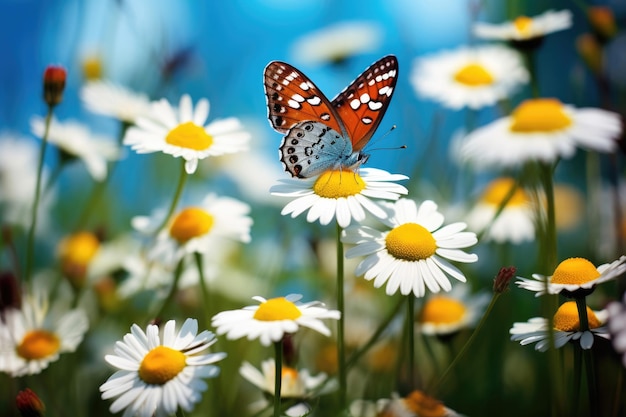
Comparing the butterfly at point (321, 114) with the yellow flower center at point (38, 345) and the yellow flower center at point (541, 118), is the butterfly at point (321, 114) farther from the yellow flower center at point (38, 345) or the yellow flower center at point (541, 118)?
the yellow flower center at point (38, 345)

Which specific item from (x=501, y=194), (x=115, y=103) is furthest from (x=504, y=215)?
(x=115, y=103)

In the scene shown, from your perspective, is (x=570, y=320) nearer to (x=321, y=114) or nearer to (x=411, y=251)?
(x=411, y=251)

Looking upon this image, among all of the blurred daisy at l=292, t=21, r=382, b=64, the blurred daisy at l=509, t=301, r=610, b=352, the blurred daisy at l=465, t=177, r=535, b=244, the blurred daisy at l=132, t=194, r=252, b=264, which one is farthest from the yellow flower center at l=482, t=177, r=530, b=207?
the blurred daisy at l=509, t=301, r=610, b=352

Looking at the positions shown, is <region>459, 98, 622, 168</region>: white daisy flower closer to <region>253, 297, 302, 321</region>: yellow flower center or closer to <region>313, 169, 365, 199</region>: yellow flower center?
<region>313, 169, 365, 199</region>: yellow flower center

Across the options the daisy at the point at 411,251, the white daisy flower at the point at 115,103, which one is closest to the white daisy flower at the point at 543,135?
the daisy at the point at 411,251

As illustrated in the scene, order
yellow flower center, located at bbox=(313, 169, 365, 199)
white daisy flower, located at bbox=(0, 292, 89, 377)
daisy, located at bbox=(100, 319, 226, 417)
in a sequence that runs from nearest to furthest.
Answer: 1. daisy, located at bbox=(100, 319, 226, 417)
2. yellow flower center, located at bbox=(313, 169, 365, 199)
3. white daisy flower, located at bbox=(0, 292, 89, 377)

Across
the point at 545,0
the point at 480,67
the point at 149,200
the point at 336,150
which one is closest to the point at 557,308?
the point at 336,150

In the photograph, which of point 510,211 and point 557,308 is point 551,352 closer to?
point 557,308
